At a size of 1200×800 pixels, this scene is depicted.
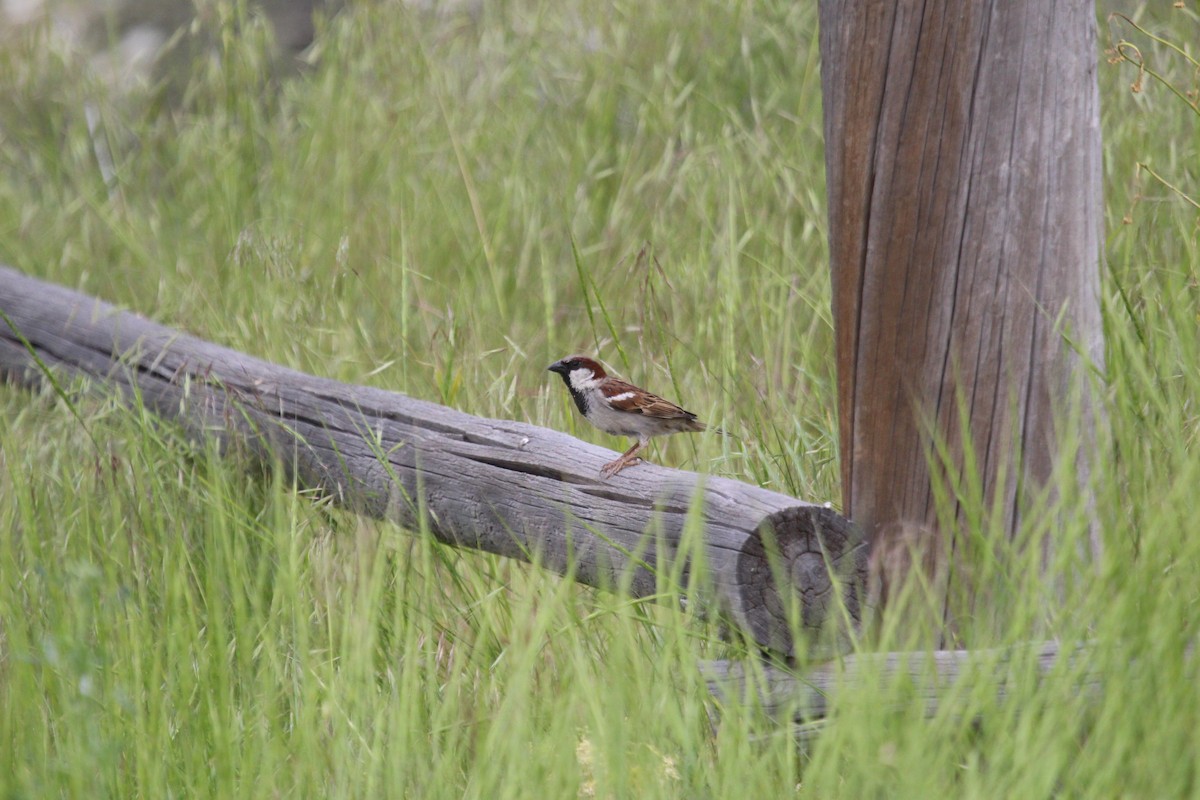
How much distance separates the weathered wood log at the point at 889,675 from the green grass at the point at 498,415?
0.11ft

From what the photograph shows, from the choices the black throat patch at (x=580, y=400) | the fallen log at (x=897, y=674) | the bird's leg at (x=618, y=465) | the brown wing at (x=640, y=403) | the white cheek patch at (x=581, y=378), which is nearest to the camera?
the fallen log at (x=897, y=674)

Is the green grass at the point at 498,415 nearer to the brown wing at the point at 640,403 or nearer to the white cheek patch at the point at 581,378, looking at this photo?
the brown wing at the point at 640,403

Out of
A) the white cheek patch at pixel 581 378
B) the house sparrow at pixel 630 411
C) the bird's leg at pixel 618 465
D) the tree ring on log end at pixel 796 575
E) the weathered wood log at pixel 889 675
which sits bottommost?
the weathered wood log at pixel 889 675

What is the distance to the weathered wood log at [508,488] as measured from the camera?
2.28 m

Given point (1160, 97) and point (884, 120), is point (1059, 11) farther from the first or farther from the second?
point (1160, 97)

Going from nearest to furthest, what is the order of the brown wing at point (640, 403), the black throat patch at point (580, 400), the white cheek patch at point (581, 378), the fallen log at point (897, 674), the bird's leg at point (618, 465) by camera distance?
the fallen log at point (897, 674), the bird's leg at point (618, 465), the brown wing at point (640, 403), the black throat patch at point (580, 400), the white cheek patch at point (581, 378)

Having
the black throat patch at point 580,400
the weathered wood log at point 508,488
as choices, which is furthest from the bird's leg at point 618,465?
the black throat patch at point 580,400

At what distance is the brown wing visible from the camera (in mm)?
3139

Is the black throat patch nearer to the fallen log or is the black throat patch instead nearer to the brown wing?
the brown wing

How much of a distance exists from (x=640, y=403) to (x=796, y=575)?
0.98 m

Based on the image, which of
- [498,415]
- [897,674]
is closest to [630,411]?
[498,415]

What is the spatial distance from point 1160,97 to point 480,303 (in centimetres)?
269

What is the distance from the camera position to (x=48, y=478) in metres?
4.11

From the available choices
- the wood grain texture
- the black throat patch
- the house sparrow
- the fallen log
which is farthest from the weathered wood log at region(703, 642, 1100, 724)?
the black throat patch
